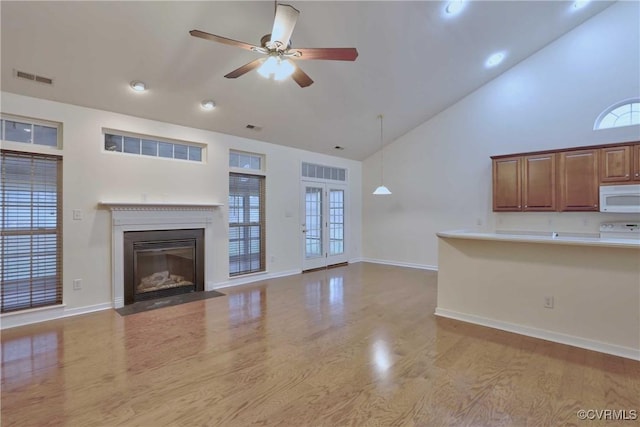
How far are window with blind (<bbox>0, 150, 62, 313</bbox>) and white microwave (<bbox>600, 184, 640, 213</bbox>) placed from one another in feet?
24.6

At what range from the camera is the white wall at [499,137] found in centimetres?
497

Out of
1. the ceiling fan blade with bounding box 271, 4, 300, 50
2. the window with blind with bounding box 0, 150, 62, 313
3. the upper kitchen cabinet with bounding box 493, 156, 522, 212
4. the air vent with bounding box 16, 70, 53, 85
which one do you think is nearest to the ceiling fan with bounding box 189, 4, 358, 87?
the ceiling fan blade with bounding box 271, 4, 300, 50

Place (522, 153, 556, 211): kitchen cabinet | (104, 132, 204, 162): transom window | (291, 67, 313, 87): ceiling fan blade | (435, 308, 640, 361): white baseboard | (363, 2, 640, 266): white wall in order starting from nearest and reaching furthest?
(435, 308, 640, 361): white baseboard → (291, 67, 313, 87): ceiling fan blade → (104, 132, 204, 162): transom window → (363, 2, 640, 266): white wall → (522, 153, 556, 211): kitchen cabinet

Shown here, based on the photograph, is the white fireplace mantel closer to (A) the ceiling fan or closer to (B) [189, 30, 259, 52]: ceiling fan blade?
(A) the ceiling fan

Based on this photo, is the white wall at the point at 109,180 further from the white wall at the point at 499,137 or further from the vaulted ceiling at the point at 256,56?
the white wall at the point at 499,137

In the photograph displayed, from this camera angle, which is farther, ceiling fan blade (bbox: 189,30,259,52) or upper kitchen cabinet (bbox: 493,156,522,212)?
upper kitchen cabinet (bbox: 493,156,522,212)

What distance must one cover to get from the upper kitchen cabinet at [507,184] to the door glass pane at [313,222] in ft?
11.6

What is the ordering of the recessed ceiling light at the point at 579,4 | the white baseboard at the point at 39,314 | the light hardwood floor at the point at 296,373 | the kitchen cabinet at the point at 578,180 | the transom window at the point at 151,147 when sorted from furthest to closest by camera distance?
the kitchen cabinet at the point at 578,180 → the recessed ceiling light at the point at 579,4 → the transom window at the point at 151,147 → the white baseboard at the point at 39,314 → the light hardwood floor at the point at 296,373

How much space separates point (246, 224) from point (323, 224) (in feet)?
6.62

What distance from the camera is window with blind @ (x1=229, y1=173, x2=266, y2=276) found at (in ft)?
18.4

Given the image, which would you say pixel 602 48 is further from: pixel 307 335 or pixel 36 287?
pixel 36 287

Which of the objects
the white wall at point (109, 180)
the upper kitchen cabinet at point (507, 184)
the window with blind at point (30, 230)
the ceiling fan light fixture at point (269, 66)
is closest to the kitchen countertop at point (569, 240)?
the upper kitchen cabinet at point (507, 184)

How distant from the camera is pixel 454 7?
3.86 meters

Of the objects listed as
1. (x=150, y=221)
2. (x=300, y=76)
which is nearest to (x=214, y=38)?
(x=300, y=76)
